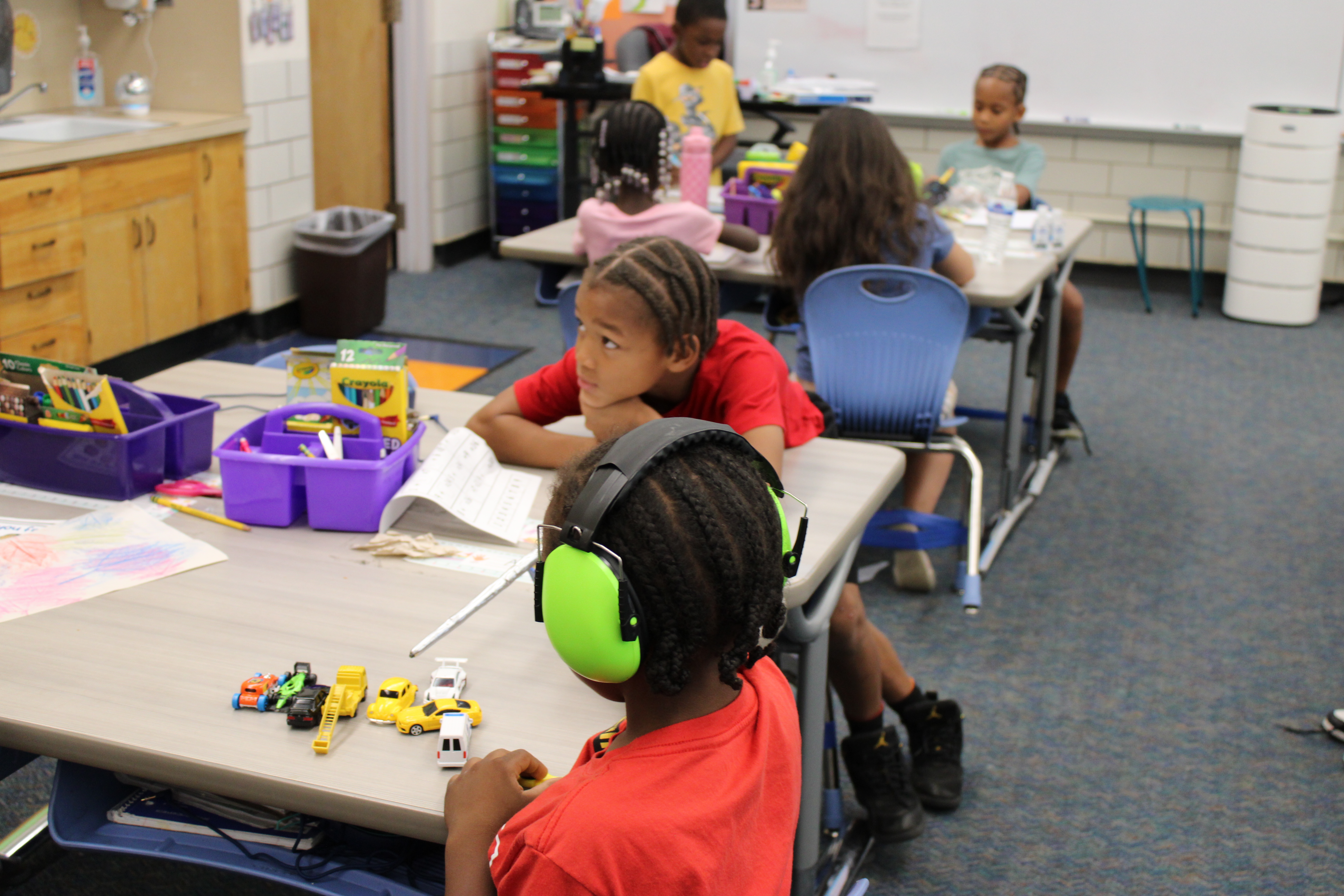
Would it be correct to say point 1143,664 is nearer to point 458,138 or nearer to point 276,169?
point 276,169

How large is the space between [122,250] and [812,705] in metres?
3.25

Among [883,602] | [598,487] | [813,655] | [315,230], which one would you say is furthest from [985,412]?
[598,487]

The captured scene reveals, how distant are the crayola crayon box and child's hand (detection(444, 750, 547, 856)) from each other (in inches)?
27.5

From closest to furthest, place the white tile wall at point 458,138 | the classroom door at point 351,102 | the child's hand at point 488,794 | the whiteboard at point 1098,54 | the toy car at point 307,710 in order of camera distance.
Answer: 1. the child's hand at point 488,794
2. the toy car at point 307,710
3. the classroom door at point 351,102
4. the whiteboard at point 1098,54
5. the white tile wall at point 458,138

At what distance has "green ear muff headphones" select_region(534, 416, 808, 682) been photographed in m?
0.84

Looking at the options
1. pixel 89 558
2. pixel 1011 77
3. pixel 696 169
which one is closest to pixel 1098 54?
pixel 1011 77

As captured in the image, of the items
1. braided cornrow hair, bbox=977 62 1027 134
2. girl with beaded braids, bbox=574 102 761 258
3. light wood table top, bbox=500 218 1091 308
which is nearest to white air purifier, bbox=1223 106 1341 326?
braided cornrow hair, bbox=977 62 1027 134

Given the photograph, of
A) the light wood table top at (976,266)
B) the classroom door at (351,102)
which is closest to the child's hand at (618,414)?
the light wood table top at (976,266)

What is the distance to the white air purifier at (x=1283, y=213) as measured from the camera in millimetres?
4953

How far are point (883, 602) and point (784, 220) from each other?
892 millimetres

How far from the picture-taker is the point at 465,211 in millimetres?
5980

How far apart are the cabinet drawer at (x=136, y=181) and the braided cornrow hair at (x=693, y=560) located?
3.48 m

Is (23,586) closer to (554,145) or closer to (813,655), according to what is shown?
(813,655)

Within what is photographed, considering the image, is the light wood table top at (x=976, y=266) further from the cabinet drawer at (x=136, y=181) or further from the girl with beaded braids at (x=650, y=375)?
the cabinet drawer at (x=136, y=181)
